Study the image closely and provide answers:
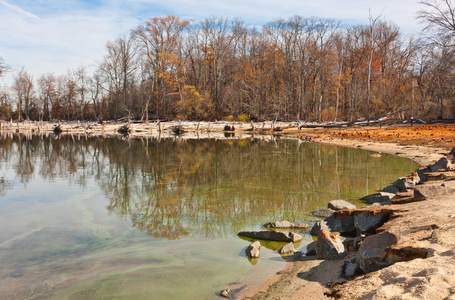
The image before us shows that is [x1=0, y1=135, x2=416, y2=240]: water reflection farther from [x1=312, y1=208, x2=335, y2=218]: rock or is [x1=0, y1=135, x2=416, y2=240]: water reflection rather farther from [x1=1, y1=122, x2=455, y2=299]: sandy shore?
[x1=1, y1=122, x2=455, y2=299]: sandy shore

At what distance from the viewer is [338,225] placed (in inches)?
246

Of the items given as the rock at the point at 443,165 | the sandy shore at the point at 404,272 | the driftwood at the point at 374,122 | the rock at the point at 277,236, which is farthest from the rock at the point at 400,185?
the driftwood at the point at 374,122

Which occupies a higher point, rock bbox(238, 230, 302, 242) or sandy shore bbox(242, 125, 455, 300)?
sandy shore bbox(242, 125, 455, 300)

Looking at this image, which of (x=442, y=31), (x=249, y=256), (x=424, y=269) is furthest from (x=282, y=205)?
(x=442, y=31)

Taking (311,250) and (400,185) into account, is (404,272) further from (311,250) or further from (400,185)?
(400,185)

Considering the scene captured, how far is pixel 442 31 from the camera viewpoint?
24141 millimetres

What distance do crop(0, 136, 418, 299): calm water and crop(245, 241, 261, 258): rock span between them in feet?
0.39

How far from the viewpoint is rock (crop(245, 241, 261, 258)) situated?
17.7 feet

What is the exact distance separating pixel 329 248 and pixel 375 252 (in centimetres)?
96

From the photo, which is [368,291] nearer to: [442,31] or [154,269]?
[154,269]

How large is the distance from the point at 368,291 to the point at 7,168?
50.7ft

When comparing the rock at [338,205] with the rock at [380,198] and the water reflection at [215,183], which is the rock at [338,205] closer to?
the water reflection at [215,183]

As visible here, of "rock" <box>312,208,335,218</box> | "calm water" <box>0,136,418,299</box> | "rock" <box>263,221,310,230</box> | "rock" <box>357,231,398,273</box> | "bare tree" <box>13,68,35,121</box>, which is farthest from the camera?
"bare tree" <box>13,68,35,121</box>

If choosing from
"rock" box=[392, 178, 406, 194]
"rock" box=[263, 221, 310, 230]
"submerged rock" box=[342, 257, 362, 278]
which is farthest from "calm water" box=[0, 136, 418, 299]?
"submerged rock" box=[342, 257, 362, 278]
